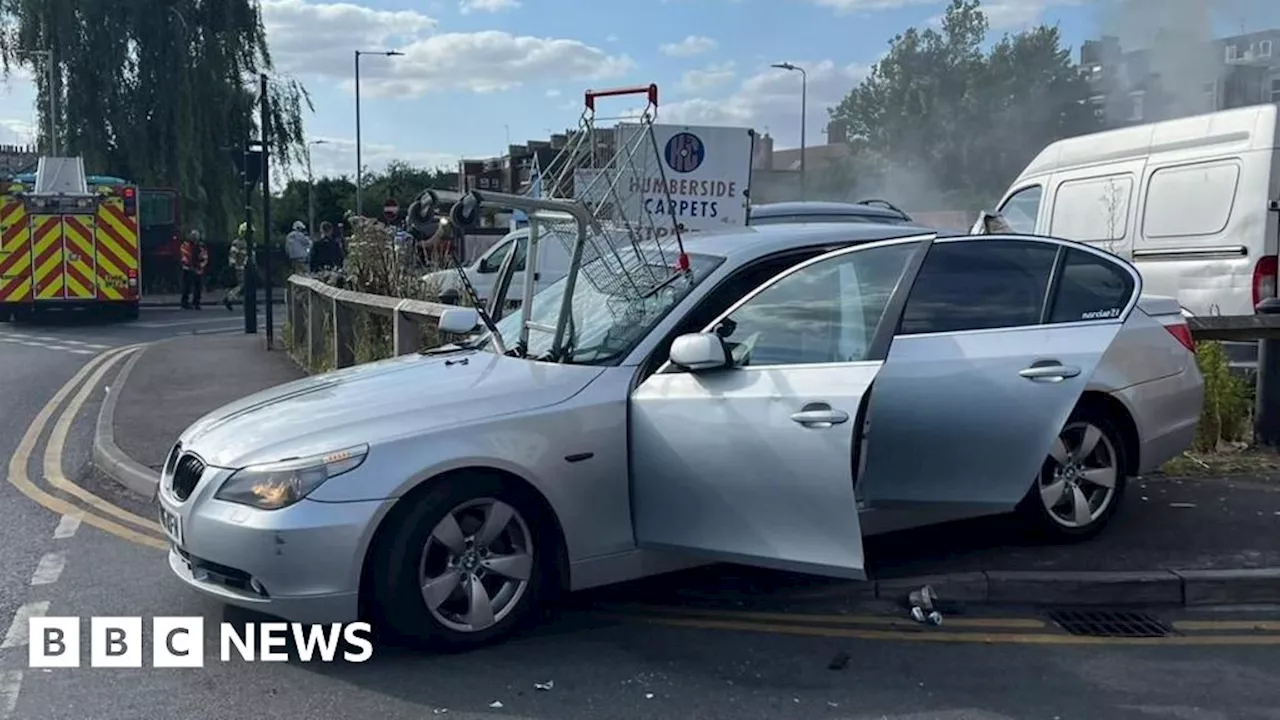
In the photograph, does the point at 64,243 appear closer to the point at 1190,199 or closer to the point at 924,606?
the point at 1190,199

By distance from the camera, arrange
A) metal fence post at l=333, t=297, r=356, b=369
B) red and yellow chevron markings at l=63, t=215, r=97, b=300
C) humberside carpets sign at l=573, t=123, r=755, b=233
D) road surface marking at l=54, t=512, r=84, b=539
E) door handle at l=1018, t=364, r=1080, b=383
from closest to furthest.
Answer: door handle at l=1018, t=364, r=1080, b=383 → road surface marking at l=54, t=512, r=84, b=539 → humberside carpets sign at l=573, t=123, r=755, b=233 → metal fence post at l=333, t=297, r=356, b=369 → red and yellow chevron markings at l=63, t=215, r=97, b=300

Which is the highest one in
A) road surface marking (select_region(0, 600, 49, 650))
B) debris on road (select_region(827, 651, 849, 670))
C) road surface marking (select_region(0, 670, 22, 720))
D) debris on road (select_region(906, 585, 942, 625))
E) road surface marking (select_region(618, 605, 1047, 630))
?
debris on road (select_region(906, 585, 942, 625))

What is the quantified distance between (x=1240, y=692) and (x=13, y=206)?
21537 mm

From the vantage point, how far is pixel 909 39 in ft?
189

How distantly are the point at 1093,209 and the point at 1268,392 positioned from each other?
307cm

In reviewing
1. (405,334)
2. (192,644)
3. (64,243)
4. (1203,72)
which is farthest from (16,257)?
(1203,72)

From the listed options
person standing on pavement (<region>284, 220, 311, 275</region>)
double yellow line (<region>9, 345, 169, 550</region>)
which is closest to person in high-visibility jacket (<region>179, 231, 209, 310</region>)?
person standing on pavement (<region>284, 220, 311, 275</region>)

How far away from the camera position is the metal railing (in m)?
8.99

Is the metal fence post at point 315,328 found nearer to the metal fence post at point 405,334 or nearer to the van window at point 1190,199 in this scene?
the metal fence post at point 405,334

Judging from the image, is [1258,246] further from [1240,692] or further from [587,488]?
[587,488]

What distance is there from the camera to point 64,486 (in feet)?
26.6

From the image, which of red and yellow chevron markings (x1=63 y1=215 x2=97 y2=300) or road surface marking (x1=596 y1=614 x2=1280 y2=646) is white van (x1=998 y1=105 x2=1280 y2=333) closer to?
road surface marking (x1=596 y1=614 x2=1280 y2=646)

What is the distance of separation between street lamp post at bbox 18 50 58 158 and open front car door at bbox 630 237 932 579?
29727mm

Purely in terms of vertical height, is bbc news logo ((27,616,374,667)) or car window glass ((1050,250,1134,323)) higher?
car window glass ((1050,250,1134,323))
